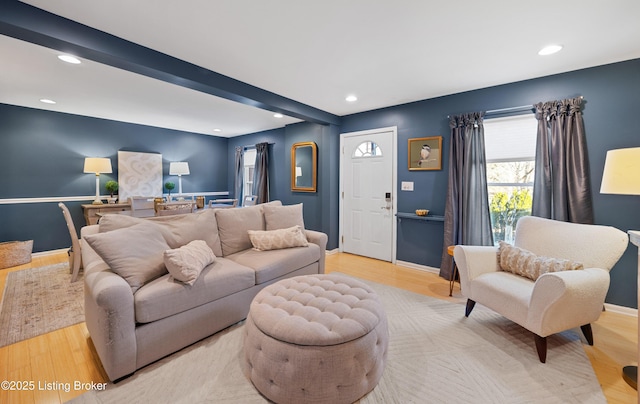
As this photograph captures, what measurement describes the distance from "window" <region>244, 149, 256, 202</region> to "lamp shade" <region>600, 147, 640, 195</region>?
5.87m

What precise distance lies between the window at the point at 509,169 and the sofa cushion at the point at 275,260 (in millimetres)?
2397

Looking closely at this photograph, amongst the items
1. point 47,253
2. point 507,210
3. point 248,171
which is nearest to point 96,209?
point 47,253

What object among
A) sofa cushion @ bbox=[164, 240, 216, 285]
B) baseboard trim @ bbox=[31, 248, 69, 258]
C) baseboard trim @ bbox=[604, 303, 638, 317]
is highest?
sofa cushion @ bbox=[164, 240, 216, 285]

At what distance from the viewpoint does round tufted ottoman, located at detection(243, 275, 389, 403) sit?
1.37 m

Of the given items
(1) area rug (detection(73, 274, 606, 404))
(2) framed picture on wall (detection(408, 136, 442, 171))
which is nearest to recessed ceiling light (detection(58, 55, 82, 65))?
(1) area rug (detection(73, 274, 606, 404))

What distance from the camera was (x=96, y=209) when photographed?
14.6 ft

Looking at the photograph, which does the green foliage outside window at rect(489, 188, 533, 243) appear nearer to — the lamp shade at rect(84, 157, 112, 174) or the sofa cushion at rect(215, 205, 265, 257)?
the sofa cushion at rect(215, 205, 265, 257)

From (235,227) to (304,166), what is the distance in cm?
233

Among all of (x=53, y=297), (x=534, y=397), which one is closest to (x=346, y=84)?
(x=534, y=397)

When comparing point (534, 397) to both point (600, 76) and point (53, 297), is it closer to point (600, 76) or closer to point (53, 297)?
point (600, 76)

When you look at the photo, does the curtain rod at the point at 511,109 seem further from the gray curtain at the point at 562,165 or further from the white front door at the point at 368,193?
the white front door at the point at 368,193

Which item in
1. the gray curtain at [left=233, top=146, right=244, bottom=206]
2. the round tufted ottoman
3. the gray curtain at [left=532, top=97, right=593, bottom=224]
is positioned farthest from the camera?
the gray curtain at [left=233, top=146, right=244, bottom=206]

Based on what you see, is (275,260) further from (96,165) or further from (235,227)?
(96,165)

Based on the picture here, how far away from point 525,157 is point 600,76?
37.6 inches
